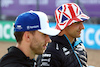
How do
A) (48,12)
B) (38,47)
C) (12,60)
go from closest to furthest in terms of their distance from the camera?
(12,60)
(38,47)
(48,12)

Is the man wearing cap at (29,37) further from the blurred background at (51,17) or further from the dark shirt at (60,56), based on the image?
the blurred background at (51,17)

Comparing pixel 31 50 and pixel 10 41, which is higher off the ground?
pixel 31 50

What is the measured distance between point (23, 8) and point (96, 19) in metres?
4.31

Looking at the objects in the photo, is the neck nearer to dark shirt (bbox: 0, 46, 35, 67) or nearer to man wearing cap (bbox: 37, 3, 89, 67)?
dark shirt (bbox: 0, 46, 35, 67)

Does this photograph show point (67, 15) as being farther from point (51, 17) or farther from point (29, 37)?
point (51, 17)

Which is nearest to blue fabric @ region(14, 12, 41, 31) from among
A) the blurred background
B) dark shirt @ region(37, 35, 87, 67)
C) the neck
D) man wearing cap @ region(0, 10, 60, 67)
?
man wearing cap @ region(0, 10, 60, 67)

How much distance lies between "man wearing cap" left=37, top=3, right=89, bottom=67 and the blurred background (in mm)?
5416

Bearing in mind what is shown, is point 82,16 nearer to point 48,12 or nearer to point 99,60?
point 99,60

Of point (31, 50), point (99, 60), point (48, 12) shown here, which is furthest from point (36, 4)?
point (31, 50)

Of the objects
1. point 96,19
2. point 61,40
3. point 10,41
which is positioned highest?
point 61,40

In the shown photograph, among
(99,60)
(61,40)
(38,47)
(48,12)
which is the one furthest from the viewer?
(48,12)

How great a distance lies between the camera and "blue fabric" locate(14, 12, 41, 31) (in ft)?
9.08

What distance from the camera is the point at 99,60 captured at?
9844mm

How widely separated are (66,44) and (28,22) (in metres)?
1.15
